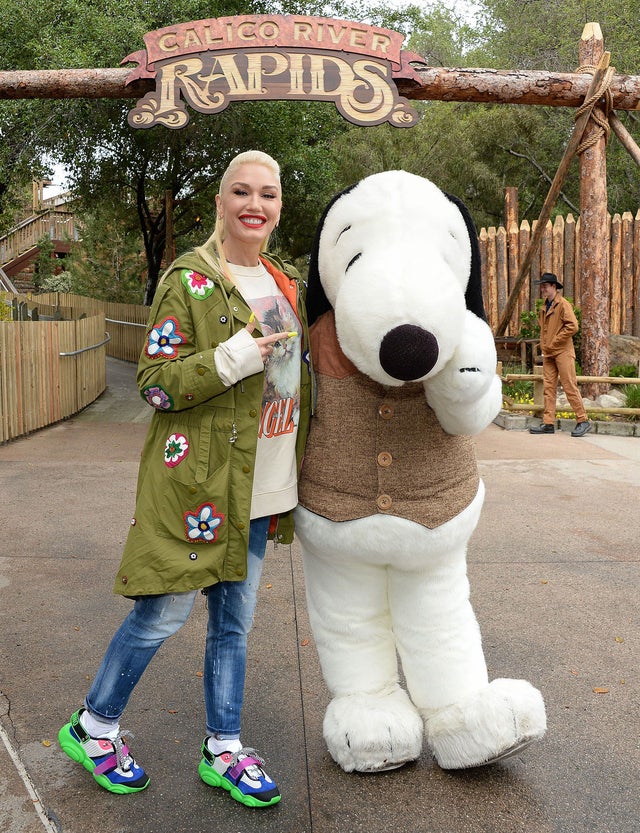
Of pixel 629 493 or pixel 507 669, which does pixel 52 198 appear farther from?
pixel 507 669

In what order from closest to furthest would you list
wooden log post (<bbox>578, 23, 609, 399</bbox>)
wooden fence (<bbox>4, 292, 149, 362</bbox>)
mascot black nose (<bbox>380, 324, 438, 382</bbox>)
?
mascot black nose (<bbox>380, 324, 438, 382</bbox>) → wooden log post (<bbox>578, 23, 609, 399</bbox>) → wooden fence (<bbox>4, 292, 149, 362</bbox>)

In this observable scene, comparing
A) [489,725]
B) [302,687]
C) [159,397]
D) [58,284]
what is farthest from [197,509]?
[58,284]

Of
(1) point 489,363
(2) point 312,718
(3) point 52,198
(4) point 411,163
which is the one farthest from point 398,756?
(3) point 52,198

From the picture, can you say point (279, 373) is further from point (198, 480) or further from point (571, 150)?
point (571, 150)

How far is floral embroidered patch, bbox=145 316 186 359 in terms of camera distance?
237 centimetres

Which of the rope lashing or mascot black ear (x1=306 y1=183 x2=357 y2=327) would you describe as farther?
the rope lashing

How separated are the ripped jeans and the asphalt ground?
301 millimetres

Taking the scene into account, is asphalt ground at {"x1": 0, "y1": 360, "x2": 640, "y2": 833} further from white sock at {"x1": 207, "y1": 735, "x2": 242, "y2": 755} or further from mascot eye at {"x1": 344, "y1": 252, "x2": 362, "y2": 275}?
mascot eye at {"x1": 344, "y1": 252, "x2": 362, "y2": 275}

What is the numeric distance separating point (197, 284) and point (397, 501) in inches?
34.7

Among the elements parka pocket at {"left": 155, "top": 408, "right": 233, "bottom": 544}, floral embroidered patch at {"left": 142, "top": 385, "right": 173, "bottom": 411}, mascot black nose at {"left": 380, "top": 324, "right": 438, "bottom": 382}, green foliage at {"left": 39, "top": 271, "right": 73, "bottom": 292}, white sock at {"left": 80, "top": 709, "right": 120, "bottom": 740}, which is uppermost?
green foliage at {"left": 39, "top": 271, "right": 73, "bottom": 292}

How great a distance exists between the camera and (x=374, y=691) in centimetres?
271

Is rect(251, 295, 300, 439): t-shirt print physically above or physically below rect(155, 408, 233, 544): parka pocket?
above

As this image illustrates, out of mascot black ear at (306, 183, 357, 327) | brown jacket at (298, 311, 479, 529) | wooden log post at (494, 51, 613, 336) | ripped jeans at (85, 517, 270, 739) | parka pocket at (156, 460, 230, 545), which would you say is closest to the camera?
parka pocket at (156, 460, 230, 545)

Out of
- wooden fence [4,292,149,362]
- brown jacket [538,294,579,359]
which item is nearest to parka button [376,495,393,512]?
brown jacket [538,294,579,359]
